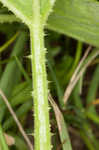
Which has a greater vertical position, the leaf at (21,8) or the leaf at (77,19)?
the leaf at (21,8)

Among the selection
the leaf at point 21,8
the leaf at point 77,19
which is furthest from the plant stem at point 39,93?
the leaf at point 77,19

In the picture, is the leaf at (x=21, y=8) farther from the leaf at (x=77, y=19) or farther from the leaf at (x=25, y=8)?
the leaf at (x=77, y=19)

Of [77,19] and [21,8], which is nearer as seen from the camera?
[21,8]

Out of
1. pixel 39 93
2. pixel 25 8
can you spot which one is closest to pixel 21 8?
pixel 25 8

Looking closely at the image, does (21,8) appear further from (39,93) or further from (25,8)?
(39,93)

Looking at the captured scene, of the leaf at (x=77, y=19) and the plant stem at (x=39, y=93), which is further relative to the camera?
the leaf at (x=77, y=19)
